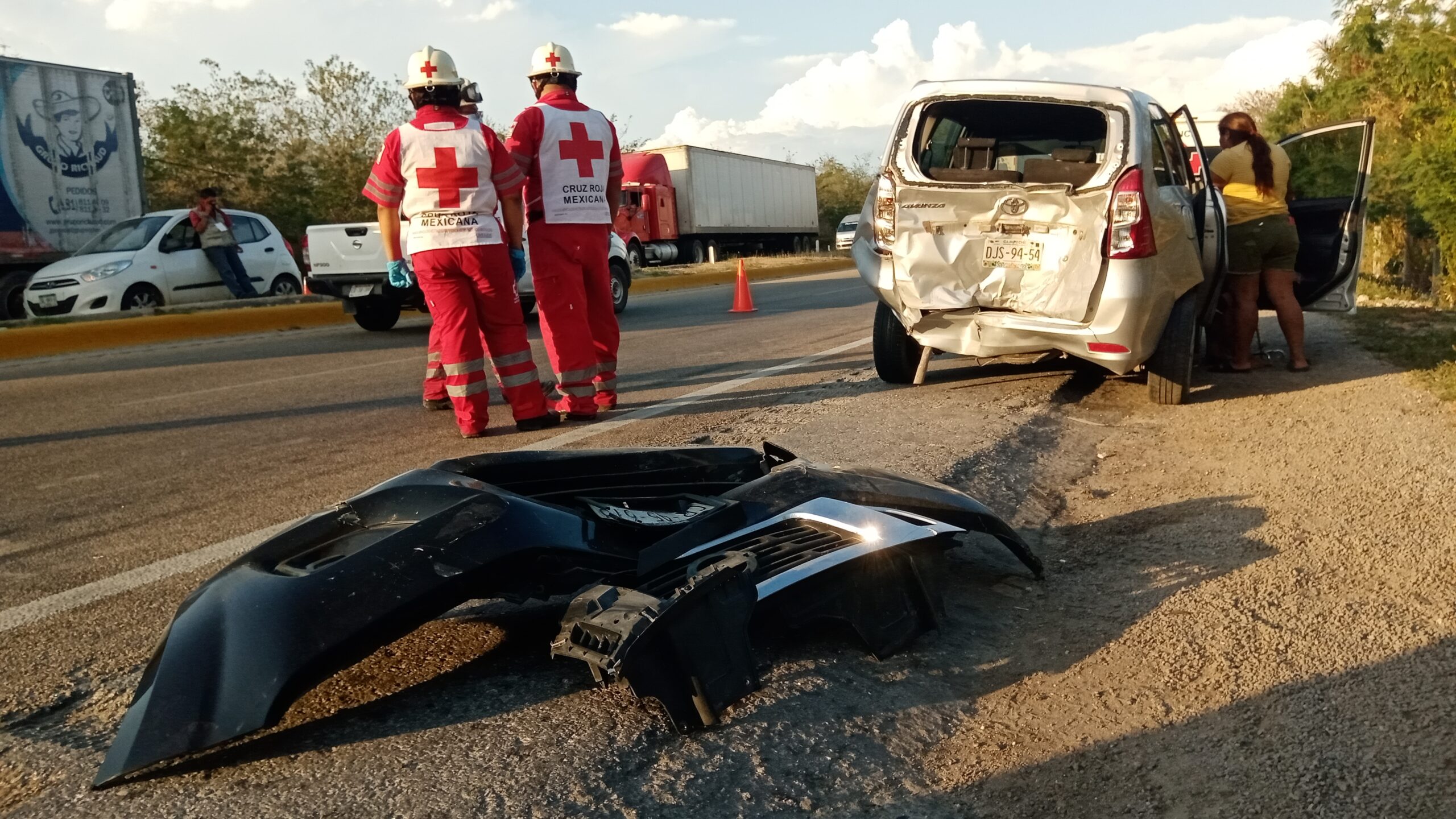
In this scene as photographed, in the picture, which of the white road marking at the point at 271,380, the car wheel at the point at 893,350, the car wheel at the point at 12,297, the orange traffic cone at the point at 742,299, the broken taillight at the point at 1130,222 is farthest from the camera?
the car wheel at the point at 12,297

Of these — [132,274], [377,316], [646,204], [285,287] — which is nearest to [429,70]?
[377,316]

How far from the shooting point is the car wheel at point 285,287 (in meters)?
15.8

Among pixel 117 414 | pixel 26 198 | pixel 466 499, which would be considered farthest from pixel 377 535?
pixel 26 198

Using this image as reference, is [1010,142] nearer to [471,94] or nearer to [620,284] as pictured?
[471,94]

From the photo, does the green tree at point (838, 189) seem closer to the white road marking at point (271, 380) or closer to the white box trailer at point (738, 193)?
the white box trailer at point (738, 193)

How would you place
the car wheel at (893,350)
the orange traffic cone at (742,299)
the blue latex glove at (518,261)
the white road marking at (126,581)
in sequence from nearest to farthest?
the white road marking at (126,581), the blue latex glove at (518,261), the car wheel at (893,350), the orange traffic cone at (742,299)

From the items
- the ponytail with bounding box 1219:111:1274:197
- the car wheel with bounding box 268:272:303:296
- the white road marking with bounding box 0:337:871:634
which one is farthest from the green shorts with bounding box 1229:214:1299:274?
the car wheel with bounding box 268:272:303:296

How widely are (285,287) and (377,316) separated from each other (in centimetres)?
354

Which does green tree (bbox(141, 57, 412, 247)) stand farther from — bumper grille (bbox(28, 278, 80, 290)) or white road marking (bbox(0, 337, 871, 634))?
white road marking (bbox(0, 337, 871, 634))

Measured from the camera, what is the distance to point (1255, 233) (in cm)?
712

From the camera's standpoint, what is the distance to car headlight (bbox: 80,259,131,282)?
44.8ft

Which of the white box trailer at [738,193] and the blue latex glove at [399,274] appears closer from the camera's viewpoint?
the blue latex glove at [399,274]

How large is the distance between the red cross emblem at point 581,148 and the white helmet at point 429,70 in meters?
0.73

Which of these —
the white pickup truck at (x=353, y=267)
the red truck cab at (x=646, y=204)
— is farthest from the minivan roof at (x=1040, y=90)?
the red truck cab at (x=646, y=204)
